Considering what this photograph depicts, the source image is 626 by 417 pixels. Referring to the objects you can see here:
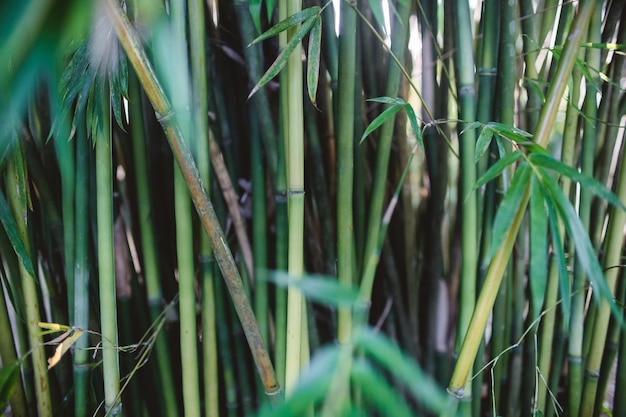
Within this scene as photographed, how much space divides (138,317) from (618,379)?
0.68m

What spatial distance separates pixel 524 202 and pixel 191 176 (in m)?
0.26

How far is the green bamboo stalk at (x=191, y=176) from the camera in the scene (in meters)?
0.36

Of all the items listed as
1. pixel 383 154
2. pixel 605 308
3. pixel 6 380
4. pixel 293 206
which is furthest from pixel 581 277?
pixel 6 380

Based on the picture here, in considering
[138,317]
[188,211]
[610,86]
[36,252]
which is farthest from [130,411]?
[610,86]

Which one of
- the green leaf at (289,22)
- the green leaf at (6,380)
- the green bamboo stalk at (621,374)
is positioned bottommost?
the green bamboo stalk at (621,374)

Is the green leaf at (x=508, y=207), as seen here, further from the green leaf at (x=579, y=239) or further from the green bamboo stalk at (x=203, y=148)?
the green bamboo stalk at (x=203, y=148)

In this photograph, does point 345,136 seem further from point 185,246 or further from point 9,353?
point 9,353

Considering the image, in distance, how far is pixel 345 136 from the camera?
1.78 feet

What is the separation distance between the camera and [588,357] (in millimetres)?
683

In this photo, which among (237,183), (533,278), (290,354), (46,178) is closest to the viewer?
(533,278)

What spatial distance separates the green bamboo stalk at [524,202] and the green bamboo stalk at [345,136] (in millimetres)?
163

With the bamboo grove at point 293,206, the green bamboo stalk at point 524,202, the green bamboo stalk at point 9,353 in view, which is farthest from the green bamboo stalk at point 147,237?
the green bamboo stalk at point 524,202

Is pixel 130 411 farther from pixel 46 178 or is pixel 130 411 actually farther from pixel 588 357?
pixel 588 357

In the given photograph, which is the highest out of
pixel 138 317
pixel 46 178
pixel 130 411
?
pixel 46 178
